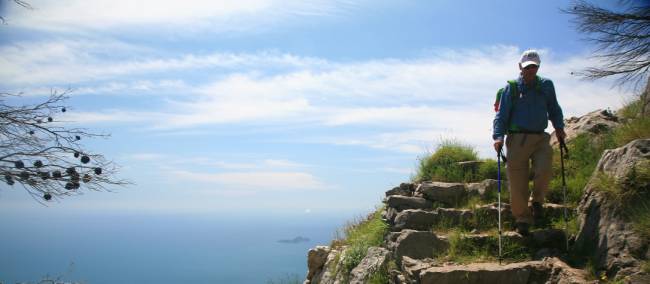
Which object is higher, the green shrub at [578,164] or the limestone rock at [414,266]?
the green shrub at [578,164]

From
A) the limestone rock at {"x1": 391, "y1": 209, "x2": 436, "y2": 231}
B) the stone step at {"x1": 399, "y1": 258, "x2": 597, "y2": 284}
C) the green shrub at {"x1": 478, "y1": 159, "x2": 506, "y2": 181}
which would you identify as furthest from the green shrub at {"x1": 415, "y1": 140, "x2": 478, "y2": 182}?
the stone step at {"x1": 399, "y1": 258, "x2": 597, "y2": 284}

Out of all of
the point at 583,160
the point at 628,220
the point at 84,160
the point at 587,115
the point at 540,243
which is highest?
the point at 587,115

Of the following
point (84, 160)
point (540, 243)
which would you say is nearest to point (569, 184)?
point (540, 243)

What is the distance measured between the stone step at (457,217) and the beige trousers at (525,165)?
1.00 m

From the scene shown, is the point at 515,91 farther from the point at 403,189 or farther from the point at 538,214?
the point at 403,189

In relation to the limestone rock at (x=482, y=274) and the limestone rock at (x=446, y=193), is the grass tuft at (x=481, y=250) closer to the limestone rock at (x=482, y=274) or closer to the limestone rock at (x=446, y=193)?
the limestone rock at (x=482, y=274)

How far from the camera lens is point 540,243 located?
826cm

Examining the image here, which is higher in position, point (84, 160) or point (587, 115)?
point (587, 115)

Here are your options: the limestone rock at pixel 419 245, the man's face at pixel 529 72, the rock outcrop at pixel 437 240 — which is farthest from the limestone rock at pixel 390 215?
the man's face at pixel 529 72

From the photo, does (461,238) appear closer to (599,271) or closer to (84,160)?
(599,271)

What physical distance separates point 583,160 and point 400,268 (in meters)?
5.77

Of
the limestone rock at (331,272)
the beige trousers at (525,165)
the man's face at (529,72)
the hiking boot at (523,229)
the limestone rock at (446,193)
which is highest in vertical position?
the man's face at (529,72)

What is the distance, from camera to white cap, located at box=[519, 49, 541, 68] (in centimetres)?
789

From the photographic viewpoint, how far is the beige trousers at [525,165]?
8.11 m
